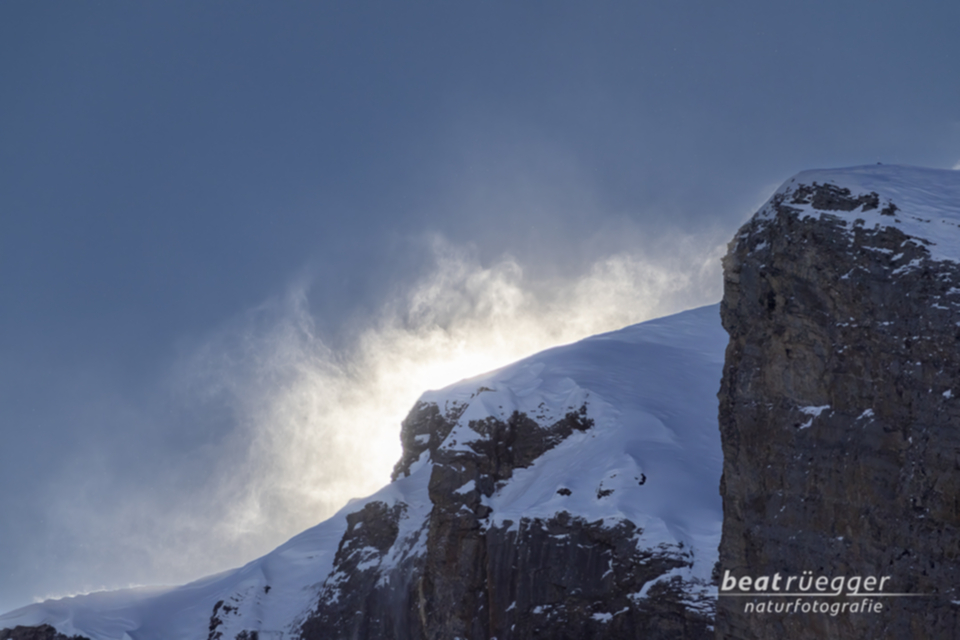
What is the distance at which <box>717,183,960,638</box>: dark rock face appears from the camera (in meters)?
19.9

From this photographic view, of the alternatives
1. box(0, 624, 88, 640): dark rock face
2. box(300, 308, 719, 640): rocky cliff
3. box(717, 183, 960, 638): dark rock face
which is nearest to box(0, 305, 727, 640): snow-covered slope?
box(300, 308, 719, 640): rocky cliff

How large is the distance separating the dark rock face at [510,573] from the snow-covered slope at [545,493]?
19 cm

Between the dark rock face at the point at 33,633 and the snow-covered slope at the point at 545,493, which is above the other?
the snow-covered slope at the point at 545,493

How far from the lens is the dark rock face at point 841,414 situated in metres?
19.9

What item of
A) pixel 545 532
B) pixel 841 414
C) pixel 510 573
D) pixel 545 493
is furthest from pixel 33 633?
pixel 841 414

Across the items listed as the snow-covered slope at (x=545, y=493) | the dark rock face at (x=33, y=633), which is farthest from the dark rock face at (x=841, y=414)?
the dark rock face at (x=33, y=633)

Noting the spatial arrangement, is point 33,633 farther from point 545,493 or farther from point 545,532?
point 545,532

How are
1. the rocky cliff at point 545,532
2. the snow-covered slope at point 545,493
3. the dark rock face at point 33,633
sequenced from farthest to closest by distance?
the dark rock face at point 33,633 < the snow-covered slope at point 545,493 < the rocky cliff at point 545,532

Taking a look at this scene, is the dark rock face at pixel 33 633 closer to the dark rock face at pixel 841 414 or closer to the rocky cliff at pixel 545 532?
the rocky cliff at pixel 545 532

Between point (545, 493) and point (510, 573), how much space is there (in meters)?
5.01

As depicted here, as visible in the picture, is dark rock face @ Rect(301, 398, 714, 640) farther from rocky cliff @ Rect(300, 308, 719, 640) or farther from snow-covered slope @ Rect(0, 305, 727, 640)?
snow-covered slope @ Rect(0, 305, 727, 640)

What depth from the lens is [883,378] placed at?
70.0 ft

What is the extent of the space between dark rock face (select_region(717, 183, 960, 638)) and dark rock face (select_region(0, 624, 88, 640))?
63752mm

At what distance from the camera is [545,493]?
4809 centimetres
